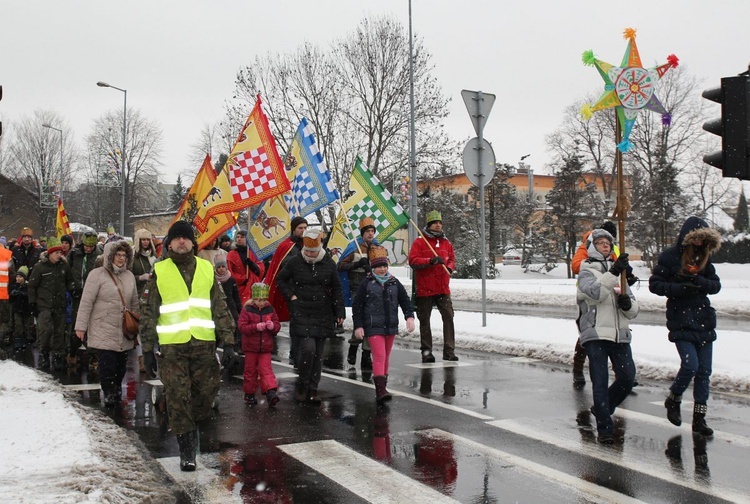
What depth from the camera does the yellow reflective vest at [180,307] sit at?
5762 millimetres

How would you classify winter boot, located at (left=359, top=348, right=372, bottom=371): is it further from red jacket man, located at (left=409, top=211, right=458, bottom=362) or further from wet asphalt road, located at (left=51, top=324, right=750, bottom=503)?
wet asphalt road, located at (left=51, top=324, right=750, bottom=503)

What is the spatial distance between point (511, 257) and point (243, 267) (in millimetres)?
52824

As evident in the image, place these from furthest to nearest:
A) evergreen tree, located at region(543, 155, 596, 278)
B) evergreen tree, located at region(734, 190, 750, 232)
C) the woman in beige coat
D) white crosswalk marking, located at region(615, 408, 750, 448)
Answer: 1. evergreen tree, located at region(734, 190, 750, 232)
2. evergreen tree, located at region(543, 155, 596, 278)
3. the woman in beige coat
4. white crosswalk marking, located at region(615, 408, 750, 448)

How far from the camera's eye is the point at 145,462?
232 inches

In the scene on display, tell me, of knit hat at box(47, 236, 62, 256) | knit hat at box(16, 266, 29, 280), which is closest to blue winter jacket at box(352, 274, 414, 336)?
knit hat at box(47, 236, 62, 256)

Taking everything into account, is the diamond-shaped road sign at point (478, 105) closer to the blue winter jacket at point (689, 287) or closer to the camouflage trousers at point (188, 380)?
the blue winter jacket at point (689, 287)

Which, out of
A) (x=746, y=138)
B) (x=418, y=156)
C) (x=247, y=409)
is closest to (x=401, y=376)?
(x=247, y=409)

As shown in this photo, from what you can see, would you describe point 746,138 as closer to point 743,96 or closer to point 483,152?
point 743,96

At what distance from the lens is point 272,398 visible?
813cm

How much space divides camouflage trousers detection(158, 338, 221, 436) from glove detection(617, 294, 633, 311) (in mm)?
3399

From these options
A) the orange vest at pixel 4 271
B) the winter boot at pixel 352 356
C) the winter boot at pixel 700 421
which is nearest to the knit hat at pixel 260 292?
the winter boot at pixel 352 356

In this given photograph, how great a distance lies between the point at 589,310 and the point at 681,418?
54.4 inches

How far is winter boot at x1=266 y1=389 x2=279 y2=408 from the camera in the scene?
319 inches

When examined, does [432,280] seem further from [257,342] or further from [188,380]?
[188,380]
